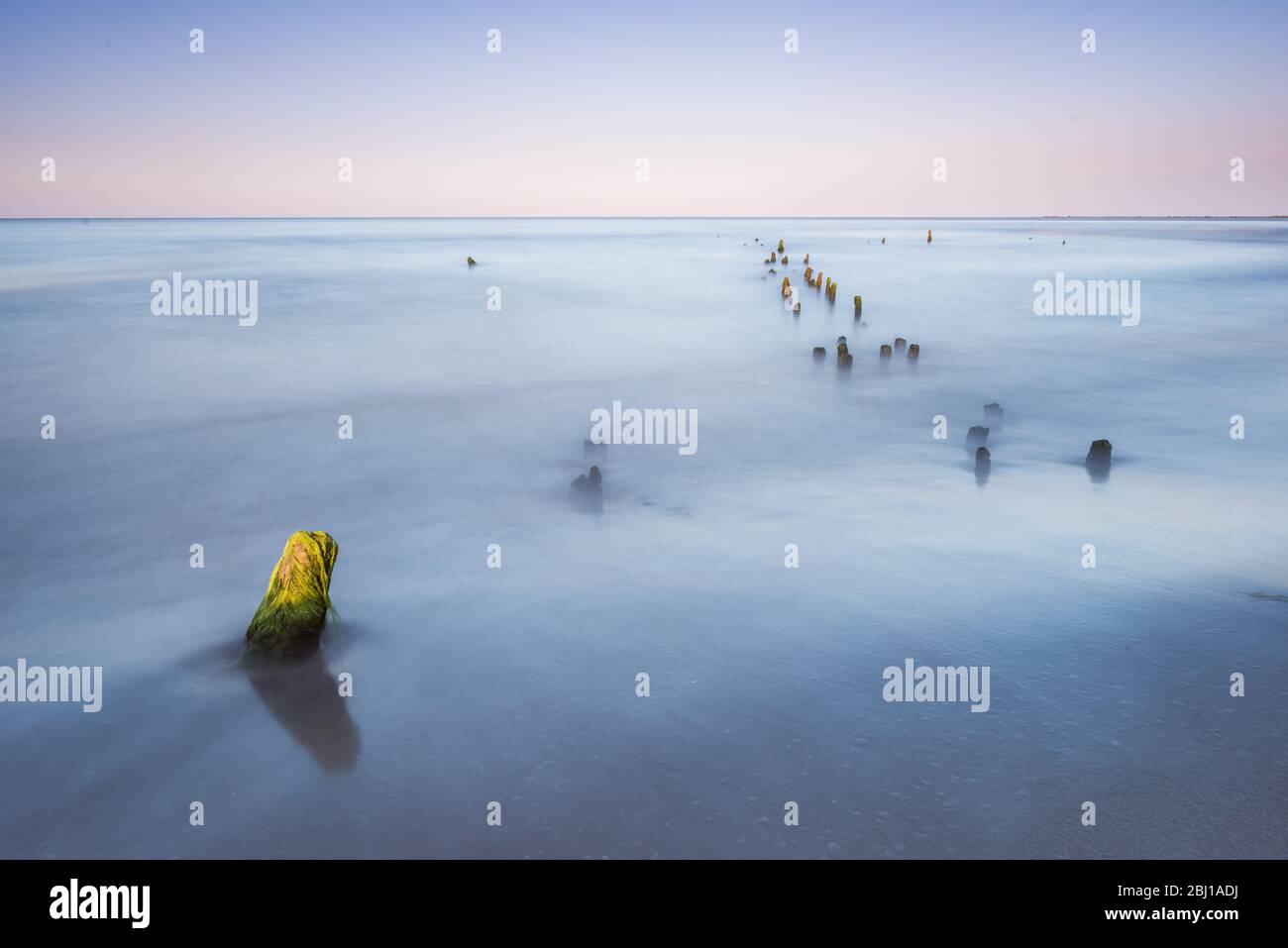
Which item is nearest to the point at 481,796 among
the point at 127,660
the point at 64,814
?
the point at 64,814

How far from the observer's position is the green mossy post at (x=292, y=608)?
6961mm

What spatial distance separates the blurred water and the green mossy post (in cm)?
23

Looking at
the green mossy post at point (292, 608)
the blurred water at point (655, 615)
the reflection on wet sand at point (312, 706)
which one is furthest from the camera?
the green mossy post at point (292, 608)

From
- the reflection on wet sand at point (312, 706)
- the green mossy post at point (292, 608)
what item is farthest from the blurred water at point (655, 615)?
the green mossy post at point (292, 608)

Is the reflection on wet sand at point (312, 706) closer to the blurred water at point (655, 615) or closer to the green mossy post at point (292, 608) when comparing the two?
the blurred water at point (655, 615)

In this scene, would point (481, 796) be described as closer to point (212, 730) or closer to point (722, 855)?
point (722, 855)

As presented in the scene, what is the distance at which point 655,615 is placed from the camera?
7797 millimetres

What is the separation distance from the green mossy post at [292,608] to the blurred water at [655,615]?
232 millimetres

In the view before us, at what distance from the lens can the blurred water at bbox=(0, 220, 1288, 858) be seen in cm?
506

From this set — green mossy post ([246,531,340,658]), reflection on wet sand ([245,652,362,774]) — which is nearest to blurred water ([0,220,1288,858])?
reflection on wet sand ([245,652,362,774])

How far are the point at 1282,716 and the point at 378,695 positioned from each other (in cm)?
674

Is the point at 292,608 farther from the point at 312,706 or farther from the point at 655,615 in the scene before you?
the point at 655,615

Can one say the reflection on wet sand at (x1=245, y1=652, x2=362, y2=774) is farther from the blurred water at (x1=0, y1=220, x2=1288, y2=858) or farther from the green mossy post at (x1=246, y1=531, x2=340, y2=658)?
the green mossy post at (x1=246, y1=531, x2=340, y2=658)
